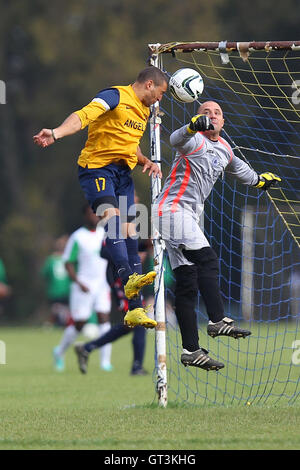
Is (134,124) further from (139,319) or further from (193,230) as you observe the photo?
(139,319)

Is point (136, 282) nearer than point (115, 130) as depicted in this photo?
Yes

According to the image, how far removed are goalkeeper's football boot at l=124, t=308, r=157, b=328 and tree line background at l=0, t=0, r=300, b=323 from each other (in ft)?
75.3

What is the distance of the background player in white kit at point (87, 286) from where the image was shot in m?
14.2

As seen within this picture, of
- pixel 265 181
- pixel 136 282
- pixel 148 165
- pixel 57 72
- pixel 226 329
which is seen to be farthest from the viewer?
pixel 57 72

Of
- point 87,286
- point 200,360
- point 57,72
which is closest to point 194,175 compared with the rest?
point 200,360

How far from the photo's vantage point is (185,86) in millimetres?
7840

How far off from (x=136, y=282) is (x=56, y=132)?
135 centimetres

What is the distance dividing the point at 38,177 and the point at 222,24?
8.27m

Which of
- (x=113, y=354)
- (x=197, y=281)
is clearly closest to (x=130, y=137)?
(x=197, y=281)

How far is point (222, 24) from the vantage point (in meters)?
31.9

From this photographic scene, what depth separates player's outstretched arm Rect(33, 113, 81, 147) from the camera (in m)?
7.00

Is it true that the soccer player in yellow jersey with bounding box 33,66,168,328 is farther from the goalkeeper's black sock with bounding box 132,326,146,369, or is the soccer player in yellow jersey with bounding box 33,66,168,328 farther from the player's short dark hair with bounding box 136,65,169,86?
the goalkeeper's black sock with bounding box 132,326,146,369

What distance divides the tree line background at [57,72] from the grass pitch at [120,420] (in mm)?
19462

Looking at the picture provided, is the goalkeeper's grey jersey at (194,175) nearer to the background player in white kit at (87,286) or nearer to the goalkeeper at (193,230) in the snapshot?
the goalkeeper at (193,230)
